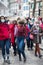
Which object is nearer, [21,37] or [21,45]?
[21,45]

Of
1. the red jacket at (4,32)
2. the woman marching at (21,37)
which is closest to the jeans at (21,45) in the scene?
the woman marching at (21,37)

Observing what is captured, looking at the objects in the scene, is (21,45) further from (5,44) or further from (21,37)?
(5,44)

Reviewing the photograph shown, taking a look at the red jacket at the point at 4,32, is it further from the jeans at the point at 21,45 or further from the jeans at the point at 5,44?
the jeans at the point at 21,45

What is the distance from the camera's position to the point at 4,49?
1304cm

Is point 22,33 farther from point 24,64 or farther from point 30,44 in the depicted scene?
point 30,44

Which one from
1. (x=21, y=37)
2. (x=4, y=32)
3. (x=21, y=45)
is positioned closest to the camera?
(x=4, y=32)

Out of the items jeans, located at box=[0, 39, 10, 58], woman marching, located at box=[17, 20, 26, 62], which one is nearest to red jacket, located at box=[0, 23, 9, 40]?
jeans, located at box=[0, 39, 10, 58]

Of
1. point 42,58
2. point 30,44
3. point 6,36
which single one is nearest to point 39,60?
point 42,58

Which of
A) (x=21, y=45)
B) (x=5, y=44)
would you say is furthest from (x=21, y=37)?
(x=5, y=44)

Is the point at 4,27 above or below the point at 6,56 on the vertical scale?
above

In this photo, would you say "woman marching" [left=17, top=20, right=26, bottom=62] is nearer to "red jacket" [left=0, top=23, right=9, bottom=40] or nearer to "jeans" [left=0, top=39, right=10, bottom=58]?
"jeans" [left=0, top=39, right=10, bottom=58]

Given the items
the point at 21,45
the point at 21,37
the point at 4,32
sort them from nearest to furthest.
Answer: the point at 4,32, the point at 21,45, the point at 21,37

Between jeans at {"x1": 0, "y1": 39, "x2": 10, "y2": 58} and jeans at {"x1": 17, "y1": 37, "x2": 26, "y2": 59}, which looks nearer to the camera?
jeans at {"x1": 0, "y1": 39, "x2": 10, "y2": 58}

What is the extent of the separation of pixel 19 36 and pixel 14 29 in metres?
1.55
